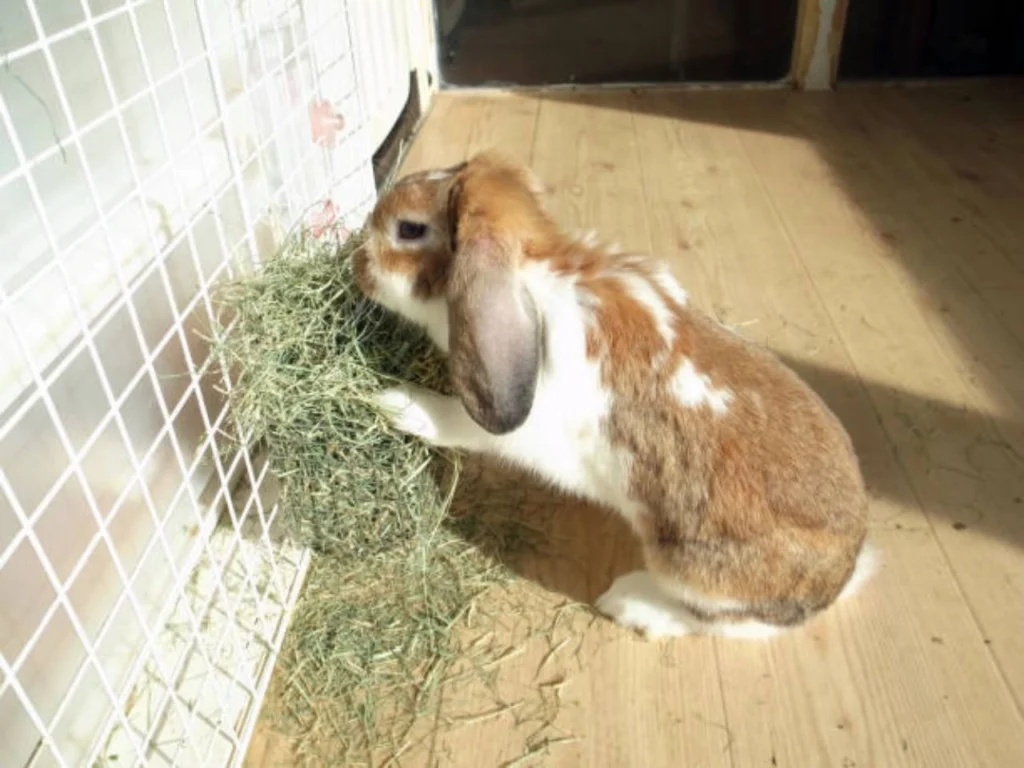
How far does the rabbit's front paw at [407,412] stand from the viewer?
1.39 meters

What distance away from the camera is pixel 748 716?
4.40 feet

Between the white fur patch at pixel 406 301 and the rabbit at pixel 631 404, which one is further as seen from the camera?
the white fur patch at pixel 406 301

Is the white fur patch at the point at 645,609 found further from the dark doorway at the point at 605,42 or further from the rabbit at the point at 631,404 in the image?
the dark doorway at the point at 605,42

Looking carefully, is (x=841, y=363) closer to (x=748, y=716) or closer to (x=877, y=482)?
(x=877, y=482)

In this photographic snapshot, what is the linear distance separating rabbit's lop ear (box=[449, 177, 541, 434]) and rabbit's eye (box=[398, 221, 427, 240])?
0.12 metres

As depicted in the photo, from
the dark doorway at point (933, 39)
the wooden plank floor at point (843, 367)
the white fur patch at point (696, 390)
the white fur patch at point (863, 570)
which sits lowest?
the wooden plank floor at point (843, 367)

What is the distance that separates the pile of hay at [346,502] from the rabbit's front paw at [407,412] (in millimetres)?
19

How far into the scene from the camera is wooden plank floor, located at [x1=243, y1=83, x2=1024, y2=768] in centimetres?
133

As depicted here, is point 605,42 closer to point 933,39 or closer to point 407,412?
point 933,39

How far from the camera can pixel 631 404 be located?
1.30m

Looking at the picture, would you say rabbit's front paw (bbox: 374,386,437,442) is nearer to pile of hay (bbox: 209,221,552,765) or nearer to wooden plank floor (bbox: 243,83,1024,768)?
pile of hay (bbox: 209,221,552,765)

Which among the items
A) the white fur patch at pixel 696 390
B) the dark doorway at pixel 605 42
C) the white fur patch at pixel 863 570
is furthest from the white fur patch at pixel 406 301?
the dark doorway at pixel 605 42

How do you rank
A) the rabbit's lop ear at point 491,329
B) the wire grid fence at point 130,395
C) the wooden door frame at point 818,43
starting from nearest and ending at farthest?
the wire grid fence at point 130,395 < the rabbit's lop ear at point 491,329 < the wooden door frame at point 818,43

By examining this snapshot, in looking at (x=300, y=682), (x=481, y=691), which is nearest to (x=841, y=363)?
(x=481, y=691)
